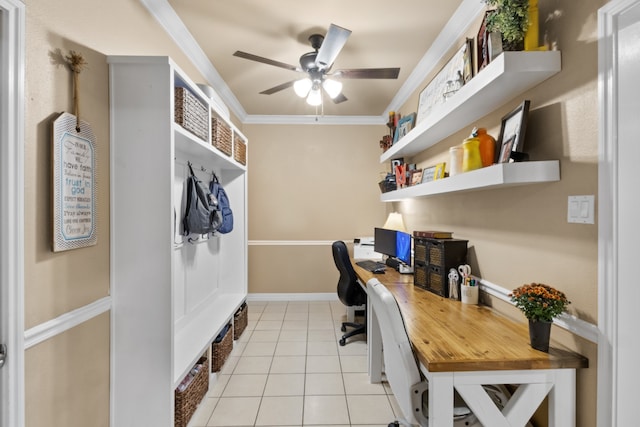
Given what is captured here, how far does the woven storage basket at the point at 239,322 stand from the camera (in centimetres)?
299

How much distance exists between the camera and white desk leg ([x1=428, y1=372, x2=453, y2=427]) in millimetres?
1194

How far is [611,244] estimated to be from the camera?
1.10 m

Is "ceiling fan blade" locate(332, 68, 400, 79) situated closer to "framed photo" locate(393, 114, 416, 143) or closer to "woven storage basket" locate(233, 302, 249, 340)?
"framed photo" locate(393, 114, 416, 143)

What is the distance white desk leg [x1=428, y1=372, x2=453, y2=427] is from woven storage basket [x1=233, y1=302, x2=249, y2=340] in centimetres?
221

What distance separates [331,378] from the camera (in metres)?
2.40

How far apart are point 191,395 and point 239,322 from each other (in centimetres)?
122

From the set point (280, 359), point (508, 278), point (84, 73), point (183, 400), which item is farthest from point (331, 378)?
point (84, 73)

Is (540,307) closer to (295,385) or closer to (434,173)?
(434,173)

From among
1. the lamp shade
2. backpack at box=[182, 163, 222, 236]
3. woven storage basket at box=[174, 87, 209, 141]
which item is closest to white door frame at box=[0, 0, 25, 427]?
woven storage basket at box=[174, 87, 209, 141]

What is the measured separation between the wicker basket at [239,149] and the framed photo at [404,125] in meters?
1.73

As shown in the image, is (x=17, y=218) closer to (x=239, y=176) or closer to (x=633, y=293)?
(x=633, y=293)

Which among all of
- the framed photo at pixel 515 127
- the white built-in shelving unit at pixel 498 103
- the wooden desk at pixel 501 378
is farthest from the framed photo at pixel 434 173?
the wooden desk at pixel 501 378

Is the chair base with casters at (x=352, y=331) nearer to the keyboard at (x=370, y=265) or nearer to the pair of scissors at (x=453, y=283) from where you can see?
the keyboard at (x=370, y=265)

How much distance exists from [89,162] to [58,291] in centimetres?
57
